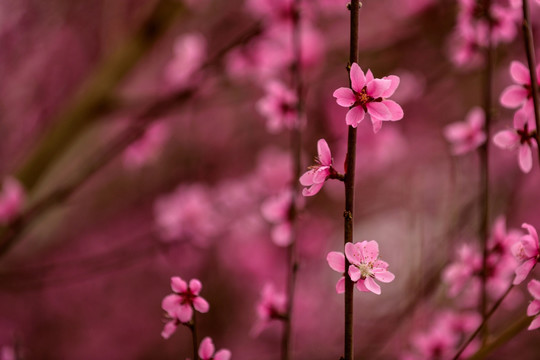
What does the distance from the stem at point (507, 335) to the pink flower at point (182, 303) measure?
16.3 inches

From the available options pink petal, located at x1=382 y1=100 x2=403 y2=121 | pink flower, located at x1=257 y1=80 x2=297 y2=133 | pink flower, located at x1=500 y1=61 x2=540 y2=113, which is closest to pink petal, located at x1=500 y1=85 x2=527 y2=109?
pink flower, located at x1=500 y1=61 x2=540 y2=113

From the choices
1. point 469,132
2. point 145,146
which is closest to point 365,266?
point 469,132

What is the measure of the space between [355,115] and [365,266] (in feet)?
0.63

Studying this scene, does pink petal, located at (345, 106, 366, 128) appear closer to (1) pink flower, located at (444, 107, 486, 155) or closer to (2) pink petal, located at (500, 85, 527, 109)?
(2) pink petal, located at (500, 85, 527, 109)

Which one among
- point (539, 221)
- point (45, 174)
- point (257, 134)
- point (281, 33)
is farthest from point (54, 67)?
point (539, 221)

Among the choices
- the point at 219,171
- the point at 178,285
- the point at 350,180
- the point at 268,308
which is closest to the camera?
the point at 350,180

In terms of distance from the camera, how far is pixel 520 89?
0.78 metres

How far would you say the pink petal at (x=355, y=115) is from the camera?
2.15 feet

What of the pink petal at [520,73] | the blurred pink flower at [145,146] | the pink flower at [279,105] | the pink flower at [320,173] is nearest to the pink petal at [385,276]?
the pink flower at [320,173]

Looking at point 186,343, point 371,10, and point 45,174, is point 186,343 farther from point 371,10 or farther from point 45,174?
point 371,10

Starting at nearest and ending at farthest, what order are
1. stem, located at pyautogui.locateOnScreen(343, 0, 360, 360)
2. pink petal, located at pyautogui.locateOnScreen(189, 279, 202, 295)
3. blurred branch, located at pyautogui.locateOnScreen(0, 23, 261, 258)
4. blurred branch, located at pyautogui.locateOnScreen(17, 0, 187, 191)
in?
stem, located at pyautogui.locateOnScreen(343, 0, 360, 360)
pink petal, located at pyautogui.locateOnScreen(189, 279, 202, 295)
blurred branch, located at pyautogui.locateOnScreen(0, 23, 261, 258)
blurred branch, located at pyautogui.locateOnScreen(17, 0, 187, 191)

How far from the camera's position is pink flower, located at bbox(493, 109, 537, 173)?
0.79 m

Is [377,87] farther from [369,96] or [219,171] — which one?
[219,171]

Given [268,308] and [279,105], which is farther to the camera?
[279,105]
